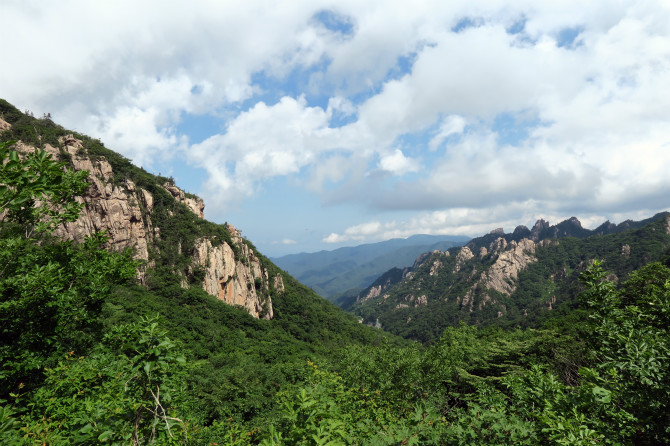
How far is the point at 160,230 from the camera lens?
324ft

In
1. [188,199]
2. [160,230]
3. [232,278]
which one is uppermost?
[188,199]

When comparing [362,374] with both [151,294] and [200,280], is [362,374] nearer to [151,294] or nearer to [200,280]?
[151,294]

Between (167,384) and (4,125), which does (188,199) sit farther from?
(167,384)

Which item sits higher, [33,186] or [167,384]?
[33,186]

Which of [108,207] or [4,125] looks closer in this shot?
[4,125]

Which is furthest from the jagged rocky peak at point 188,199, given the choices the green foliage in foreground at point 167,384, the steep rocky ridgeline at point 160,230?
the green foliage in foreground at point 167,384

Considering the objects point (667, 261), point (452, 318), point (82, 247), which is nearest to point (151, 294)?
point (82, 247)

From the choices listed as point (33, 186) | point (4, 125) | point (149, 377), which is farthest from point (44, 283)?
point (4, 125)

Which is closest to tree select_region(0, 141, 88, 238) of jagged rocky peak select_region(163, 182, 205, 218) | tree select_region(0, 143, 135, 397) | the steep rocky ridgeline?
tree select_region(0, 143, 135, 397)

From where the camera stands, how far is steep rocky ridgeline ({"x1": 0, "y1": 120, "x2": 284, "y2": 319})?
78188mm

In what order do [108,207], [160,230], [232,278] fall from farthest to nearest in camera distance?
[232,278] < [160,230] < [108,207]

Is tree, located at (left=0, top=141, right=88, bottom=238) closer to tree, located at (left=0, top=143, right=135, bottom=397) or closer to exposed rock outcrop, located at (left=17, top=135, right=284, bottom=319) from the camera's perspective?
tree, located at (left=0, top=143, right=135, bottom=397)

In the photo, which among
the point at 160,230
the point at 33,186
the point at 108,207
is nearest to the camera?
the point at 33,186

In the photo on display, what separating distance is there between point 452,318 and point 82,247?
21253 cm
